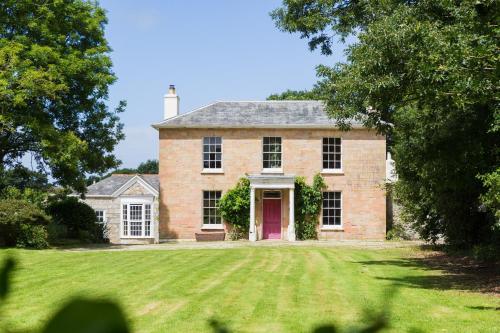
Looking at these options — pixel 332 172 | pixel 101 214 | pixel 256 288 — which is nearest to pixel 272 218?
pixel 332 172

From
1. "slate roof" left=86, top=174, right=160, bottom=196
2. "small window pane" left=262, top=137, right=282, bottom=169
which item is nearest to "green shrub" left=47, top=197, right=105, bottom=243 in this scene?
"slate roof" left=86, top=174, right=160, bottom=196

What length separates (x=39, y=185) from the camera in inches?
1344

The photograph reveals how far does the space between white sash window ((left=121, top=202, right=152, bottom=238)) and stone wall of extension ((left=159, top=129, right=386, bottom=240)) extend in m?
3.10

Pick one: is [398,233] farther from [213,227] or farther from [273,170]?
[213,227]

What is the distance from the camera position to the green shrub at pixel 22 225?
2478 centimetres

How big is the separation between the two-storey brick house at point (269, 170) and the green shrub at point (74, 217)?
13.1 feet

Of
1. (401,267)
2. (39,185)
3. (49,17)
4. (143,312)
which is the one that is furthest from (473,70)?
(39,185)

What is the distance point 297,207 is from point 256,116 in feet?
17.6

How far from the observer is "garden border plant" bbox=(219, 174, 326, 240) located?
34.6m

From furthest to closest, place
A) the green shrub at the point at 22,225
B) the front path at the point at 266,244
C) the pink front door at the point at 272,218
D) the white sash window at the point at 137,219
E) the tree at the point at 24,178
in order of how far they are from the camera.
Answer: the white sash window at the point at 137,219
the pink front door at the point at 272,218
the tree at the point at 24,178
the front path at the point at 266,244
the green shrub at the point at 22,225

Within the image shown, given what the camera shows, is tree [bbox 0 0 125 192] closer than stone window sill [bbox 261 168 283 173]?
Yes

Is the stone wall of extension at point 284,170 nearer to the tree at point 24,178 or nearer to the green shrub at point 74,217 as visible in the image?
the green shrub at point 74,217

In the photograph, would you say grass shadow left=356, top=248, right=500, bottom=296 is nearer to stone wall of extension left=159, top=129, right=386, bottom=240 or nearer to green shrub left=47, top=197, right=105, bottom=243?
stone wall of extension left=159, top=129, right=386, bottom=240

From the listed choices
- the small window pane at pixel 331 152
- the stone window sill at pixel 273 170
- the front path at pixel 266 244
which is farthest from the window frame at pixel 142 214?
the small window pane at pixel 331 152
